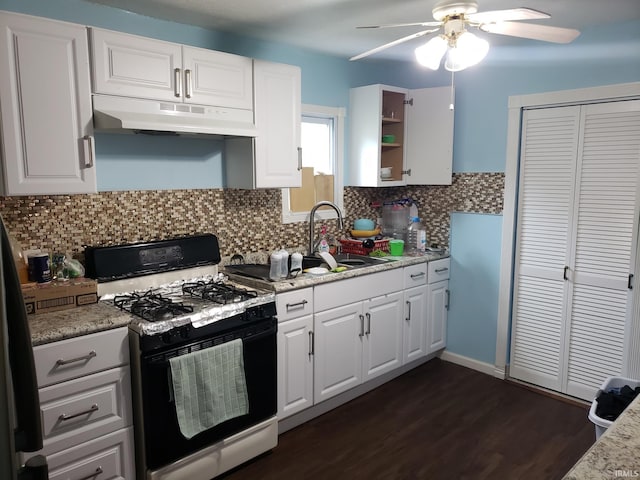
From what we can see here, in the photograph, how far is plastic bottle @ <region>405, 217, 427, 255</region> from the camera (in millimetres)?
3887

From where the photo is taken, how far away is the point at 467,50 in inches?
78.3

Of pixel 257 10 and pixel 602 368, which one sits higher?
pixel 257 10

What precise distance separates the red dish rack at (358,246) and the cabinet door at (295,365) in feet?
3.29

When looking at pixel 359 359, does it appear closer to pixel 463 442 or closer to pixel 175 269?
pixel 463 442

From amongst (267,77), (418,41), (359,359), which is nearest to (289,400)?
(359,359)

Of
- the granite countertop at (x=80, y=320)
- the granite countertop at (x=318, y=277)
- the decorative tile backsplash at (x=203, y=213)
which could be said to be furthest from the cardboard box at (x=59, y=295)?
the granite countertop at (x=318, y=277)

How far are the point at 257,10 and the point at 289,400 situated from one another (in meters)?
2.17

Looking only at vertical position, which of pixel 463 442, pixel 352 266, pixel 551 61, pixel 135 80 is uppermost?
pixel 551 61

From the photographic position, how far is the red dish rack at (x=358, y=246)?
3754 mm

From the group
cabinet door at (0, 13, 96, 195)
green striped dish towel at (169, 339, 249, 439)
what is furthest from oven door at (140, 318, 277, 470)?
cabinet door at (0, 13, 96, 195)

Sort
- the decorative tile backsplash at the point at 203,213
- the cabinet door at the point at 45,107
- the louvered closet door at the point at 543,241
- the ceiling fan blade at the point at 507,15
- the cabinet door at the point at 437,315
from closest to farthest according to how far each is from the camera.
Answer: the ceiling fan blade at the point at 507,15, the cabinet door at the point at 45,107, the decorative tile backsplash at the point at 203,213, the louvered closet door at the point at 543,241, the cabinet door at the point at 437,315

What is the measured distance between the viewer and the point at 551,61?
3252 mm

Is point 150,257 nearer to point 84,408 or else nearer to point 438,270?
point 84,408

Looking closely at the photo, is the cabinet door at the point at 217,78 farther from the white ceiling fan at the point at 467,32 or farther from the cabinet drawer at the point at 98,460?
the cabinet drawer at the point at 98,460
